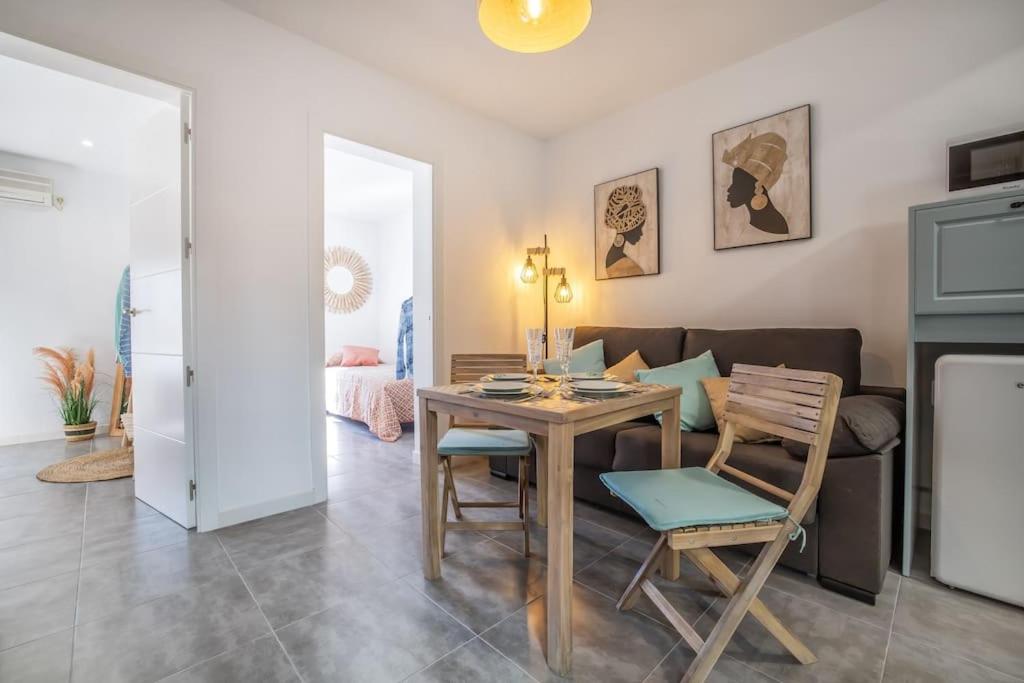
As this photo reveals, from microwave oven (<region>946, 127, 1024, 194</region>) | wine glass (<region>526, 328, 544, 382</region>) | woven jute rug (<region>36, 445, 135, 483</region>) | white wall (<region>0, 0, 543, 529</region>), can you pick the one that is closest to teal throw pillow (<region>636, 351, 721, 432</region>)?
wine glass (<region>526, 328, 544, 382</region>)

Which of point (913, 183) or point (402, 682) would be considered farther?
point (913, 183)

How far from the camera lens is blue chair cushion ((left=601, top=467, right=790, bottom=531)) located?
125 centimetres

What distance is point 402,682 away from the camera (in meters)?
1.28

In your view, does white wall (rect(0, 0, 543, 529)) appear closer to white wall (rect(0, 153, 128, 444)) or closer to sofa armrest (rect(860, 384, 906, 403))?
sofa armrest (rect(860, 384, 906, 403))

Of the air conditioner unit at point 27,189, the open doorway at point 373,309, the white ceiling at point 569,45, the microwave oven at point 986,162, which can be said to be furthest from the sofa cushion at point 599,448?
the air conditioner unit at point 27,189

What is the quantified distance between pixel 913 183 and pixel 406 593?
308 centimetres

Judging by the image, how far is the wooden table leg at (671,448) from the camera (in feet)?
5.85

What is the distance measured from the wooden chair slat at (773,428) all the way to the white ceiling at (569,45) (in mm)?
2130

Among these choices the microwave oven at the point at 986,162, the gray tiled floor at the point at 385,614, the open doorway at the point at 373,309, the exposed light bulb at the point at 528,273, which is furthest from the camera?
the exposed light bulb at the point at 528,273

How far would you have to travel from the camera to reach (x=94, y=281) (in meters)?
4.46

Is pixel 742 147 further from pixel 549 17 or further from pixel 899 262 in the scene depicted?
pixel 549 17

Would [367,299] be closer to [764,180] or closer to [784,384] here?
[764,180]

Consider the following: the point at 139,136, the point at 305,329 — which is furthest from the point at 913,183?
the point at 139,136

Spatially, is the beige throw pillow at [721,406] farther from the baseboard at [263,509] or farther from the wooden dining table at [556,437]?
the baseboard at [263,509]
